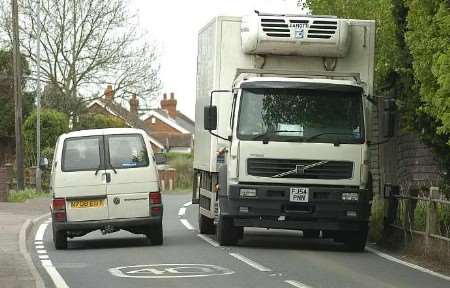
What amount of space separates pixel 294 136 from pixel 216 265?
3163 mm

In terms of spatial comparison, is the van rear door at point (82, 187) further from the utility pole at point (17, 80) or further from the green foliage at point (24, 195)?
the utility pole at point (17, 80)

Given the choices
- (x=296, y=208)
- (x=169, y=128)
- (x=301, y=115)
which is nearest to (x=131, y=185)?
(x=296, y=208)

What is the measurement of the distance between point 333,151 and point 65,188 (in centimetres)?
474

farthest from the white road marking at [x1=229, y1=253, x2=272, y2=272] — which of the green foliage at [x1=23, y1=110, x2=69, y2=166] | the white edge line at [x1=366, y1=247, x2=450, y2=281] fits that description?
the green foliage at [x1=23, y1=110, x2=69, y2=166]

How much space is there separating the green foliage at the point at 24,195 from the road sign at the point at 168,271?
78.8 ft

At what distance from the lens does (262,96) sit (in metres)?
17.6

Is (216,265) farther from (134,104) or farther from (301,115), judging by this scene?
(134,104)

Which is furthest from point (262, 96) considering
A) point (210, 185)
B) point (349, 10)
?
point (349, 10)

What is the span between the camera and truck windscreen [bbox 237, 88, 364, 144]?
17.5m

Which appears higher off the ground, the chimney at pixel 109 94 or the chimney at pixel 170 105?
the chimney at pixel 170 105

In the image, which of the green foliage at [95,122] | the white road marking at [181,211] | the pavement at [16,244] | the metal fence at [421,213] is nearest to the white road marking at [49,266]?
the pavement at [16,244]

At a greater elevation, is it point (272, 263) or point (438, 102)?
point (438, 102)

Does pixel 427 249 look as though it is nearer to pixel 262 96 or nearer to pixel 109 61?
pixel 262 96

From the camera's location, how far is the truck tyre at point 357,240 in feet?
59.7
